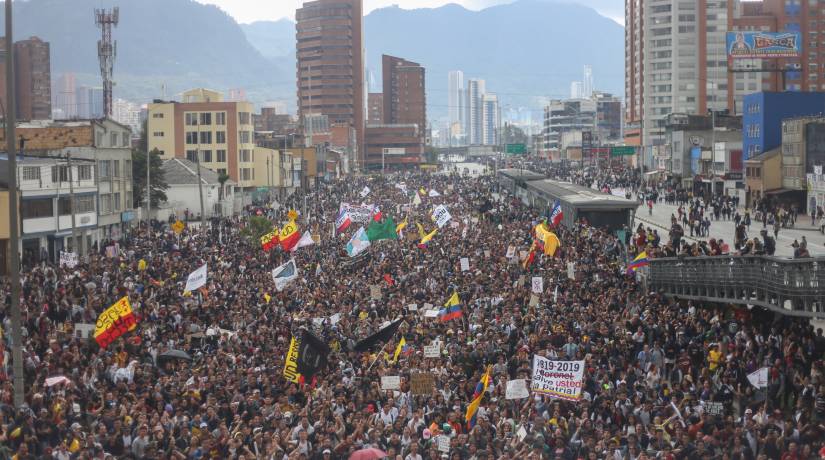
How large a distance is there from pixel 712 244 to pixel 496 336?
8919mm

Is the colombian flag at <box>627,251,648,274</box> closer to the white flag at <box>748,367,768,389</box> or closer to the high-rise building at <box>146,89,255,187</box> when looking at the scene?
the white flag at <box>748,367,768,389</box>

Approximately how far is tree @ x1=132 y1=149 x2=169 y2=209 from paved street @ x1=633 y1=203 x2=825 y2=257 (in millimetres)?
32029

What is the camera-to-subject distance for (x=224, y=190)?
301ft

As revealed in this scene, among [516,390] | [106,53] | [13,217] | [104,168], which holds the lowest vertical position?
[516,390]

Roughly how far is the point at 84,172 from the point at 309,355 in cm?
4257

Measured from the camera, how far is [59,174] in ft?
172

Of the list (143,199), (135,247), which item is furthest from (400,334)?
(143,199)

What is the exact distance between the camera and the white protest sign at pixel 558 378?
54.9ft

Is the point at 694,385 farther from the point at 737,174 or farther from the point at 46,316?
the point at 737,174

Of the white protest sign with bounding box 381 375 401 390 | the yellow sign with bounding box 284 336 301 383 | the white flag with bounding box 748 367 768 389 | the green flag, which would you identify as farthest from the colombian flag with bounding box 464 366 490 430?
the green flag

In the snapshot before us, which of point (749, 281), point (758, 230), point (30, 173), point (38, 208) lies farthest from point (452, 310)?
point (758, 230)

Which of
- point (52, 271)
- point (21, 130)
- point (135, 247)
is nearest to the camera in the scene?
point (52, 271)

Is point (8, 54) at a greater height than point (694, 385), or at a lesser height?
greater

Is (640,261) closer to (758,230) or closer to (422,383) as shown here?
(422,383)
